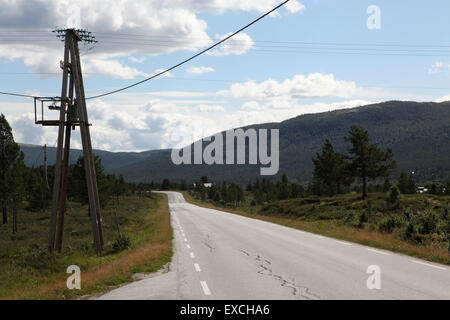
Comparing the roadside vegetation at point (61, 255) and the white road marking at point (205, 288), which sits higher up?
the white road marking at point (205, 288)

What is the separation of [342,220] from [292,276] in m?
28.8

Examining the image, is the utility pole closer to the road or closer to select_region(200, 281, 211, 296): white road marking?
the road

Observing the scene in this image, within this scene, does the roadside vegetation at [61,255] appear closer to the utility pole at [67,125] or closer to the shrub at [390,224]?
the utility pole at [67,125]

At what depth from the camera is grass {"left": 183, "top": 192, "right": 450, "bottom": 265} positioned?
52.5ft

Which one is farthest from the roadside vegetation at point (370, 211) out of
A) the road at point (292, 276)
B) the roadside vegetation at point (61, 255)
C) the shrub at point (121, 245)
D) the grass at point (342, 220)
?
the shrub at point (121, 245)

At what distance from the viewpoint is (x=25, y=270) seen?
1633cm

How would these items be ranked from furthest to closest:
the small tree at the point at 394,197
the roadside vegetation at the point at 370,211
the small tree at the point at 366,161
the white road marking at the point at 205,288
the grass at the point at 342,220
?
the small tree at the point at 366,161
the small tree at the point at 394,197
the roadside vegetation at the point at 370,211
the grass at the point at 342,220
the white road marking at the point at 205,288

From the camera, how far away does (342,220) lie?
127 ft

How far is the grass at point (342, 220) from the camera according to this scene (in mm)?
16016

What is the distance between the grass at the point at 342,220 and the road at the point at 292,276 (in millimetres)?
1006

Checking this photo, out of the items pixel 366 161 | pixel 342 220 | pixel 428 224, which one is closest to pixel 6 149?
pixel 342 220

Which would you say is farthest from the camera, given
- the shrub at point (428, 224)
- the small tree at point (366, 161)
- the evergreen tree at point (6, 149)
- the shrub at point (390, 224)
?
the small tree at point (366, 161)
